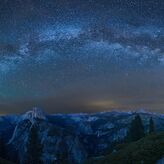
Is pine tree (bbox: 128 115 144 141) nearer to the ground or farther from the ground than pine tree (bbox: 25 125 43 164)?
farther from the ground

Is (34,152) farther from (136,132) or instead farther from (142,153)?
(142,153)

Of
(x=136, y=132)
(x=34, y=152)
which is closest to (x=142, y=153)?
(x=136, y=132)

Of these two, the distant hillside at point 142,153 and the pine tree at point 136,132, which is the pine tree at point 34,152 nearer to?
the pine tree at point 136,132

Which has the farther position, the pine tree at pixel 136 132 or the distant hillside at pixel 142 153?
the pine tree at pixel 136 132

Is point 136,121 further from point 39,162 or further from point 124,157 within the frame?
point 124,157

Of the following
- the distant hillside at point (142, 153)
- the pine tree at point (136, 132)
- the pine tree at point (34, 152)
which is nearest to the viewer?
the distant hillside at point (142, 153)

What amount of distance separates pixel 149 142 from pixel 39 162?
150ft

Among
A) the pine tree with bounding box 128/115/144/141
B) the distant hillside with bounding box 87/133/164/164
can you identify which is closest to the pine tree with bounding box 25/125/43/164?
the pine tree with bounding box 128/115/144/141

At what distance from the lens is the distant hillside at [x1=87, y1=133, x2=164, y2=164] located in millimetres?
35312

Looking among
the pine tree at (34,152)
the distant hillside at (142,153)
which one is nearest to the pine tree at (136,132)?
the pine tree at (34,152)

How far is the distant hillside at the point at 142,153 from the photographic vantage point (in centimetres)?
3531

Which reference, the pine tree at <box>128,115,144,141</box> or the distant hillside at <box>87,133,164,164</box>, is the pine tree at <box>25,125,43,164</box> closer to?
the pine tree at <box>128,115,144,141</box>

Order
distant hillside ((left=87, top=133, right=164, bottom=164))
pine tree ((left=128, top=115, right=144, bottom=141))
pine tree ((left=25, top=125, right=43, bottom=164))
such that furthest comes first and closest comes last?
pine tree ((left=25, top=125, right=43, bottom=164))
pine tree ((left=128, top=115, right=144, bottom=141))
distant hillside ((left=87, top=133, right=164, bottom=164))

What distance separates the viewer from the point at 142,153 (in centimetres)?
3666
